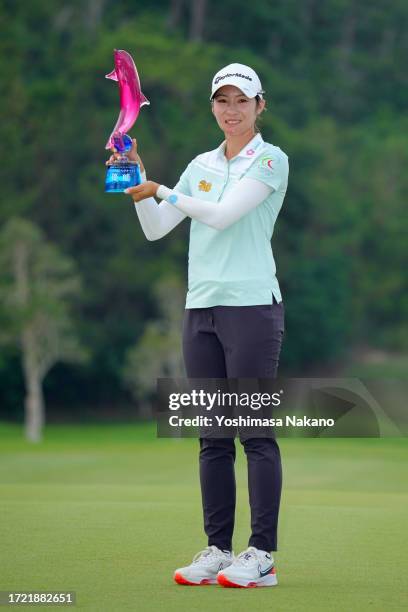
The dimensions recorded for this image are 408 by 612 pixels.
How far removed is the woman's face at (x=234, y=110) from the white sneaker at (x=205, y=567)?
147 cm

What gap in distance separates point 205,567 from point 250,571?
0.60ft

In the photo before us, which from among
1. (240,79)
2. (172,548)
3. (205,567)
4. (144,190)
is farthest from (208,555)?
(240,79)

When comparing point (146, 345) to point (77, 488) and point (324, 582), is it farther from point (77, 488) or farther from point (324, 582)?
point (324, 582)

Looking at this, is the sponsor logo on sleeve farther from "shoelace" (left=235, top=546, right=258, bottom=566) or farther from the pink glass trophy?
"shoelace" (left=235, top=546, right=258, bottom=566)

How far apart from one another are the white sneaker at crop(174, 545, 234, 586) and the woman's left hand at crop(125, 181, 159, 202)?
125 centimetres

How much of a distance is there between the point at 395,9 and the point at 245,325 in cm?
6420

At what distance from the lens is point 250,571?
471cm

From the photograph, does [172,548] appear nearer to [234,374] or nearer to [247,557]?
[247,557]

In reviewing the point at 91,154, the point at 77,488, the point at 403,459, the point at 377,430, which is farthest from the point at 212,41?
the point at 377,430

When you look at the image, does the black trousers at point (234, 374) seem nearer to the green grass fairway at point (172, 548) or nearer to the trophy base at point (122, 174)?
the green grass fairway at point (172, 548)

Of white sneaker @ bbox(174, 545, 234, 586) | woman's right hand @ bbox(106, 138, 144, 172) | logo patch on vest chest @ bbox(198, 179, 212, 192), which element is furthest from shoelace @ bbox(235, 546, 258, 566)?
woman's right hand @ bbox(106, 138, 144, 172)

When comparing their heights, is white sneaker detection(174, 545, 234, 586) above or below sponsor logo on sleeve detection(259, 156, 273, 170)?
below

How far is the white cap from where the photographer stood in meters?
4.89

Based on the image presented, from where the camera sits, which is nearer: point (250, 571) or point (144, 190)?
point (250, 571)
